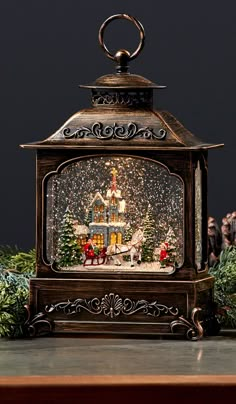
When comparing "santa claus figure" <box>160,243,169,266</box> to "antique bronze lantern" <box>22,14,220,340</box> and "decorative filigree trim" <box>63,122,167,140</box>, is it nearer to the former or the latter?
"antique bronze lantern" <box>22,14,220,340</box>

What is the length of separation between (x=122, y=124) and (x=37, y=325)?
561 mm

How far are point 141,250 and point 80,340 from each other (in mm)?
277

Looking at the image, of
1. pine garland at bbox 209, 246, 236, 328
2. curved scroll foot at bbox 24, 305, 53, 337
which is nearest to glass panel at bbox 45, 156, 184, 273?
curved scroll foot at bbox 24, 305, 53, 337

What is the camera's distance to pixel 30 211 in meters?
6.07

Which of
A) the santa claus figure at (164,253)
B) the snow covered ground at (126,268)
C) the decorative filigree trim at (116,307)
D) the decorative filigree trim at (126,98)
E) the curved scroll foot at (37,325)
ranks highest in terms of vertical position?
the decorative filigree trim at (126,98)

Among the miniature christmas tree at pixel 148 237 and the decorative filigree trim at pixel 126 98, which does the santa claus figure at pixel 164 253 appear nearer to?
the miniature christmas tree at pixel 148 237

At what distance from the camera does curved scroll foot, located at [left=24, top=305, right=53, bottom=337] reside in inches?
180

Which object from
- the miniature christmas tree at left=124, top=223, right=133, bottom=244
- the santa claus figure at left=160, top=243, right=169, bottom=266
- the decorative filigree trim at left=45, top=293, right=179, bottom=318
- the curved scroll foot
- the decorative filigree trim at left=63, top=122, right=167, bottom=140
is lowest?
the curved scroll foot

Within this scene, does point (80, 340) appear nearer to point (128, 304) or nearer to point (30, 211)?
point (128, 304)

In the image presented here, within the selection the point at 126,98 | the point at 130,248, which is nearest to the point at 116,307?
the point at 130,248

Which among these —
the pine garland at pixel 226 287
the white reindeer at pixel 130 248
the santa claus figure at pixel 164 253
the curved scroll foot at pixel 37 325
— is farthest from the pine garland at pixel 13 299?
the pine garland at pixel 226 287

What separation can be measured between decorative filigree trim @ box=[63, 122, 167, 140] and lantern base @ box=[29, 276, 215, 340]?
37 cm

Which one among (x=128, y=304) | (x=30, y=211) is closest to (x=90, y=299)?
(x=128, y=304)

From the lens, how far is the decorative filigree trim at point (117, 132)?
4.51 metres
